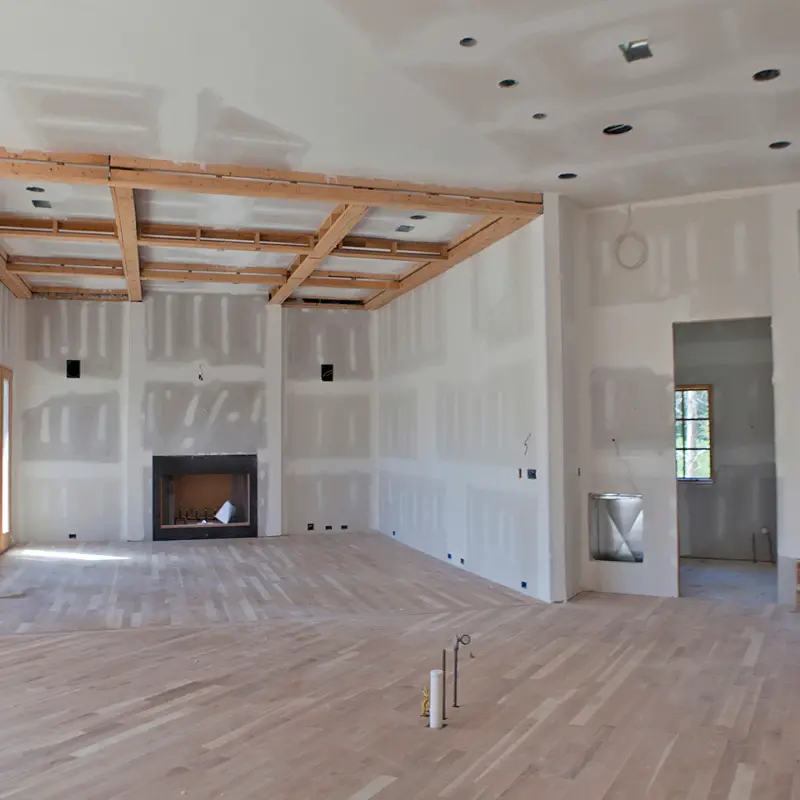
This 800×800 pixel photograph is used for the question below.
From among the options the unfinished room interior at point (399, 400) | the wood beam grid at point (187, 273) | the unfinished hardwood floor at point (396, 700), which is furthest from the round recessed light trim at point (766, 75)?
the wood beam grid at point (187, 273)

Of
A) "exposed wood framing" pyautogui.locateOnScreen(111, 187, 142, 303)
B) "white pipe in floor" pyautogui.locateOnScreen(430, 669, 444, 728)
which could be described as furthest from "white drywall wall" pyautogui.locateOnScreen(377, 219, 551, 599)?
"exposed wood framing" pyautogui.locateOnScreen(111, 187, 142, 303)

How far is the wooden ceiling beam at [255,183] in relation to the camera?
17.8ft

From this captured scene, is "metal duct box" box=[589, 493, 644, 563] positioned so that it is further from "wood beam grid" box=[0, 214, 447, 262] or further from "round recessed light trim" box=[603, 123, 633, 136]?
"wood beam grid" box=[0, 214, 447, 262]

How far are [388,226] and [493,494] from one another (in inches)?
110

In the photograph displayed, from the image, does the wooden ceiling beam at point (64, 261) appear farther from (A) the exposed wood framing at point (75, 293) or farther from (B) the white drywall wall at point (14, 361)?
(A) the exposed wood framing at point (75, 293)

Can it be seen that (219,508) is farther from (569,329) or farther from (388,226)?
(569,329)

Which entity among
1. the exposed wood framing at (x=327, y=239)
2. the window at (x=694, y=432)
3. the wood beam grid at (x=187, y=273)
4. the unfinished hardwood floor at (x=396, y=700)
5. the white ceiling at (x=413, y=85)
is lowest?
the unfinished hardwood floor at (x=396, y=700)

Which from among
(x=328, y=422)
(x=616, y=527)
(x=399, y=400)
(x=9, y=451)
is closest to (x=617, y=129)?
(x=616, y=527)

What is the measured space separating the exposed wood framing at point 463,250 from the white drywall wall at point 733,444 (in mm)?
2914

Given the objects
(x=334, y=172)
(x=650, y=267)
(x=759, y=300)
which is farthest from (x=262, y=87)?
(x=759, y=300)

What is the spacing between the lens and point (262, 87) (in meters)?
4.37

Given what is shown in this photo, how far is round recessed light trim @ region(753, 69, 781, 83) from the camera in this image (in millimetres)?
4254

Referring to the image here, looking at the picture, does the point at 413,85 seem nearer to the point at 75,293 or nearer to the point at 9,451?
the point at 75,293

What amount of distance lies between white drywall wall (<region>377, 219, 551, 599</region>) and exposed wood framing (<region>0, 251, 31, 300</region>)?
4704 mm
